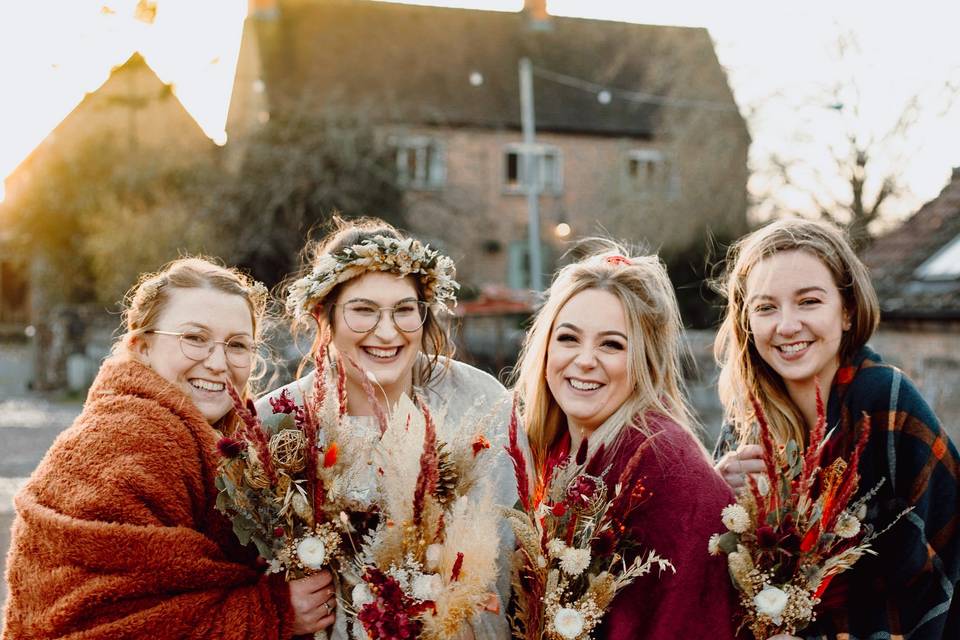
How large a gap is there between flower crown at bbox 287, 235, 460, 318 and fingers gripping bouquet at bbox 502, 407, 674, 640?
Answer: 1.28 metres

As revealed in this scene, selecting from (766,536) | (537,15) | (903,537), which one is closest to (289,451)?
(766,536)

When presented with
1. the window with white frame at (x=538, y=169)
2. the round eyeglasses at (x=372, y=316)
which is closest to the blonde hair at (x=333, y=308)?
the round eyeglasses at (x=372, y=316)

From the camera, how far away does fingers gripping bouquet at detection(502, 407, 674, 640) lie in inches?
94.2

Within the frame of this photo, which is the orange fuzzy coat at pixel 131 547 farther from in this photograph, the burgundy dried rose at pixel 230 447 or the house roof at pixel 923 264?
the house roof at pixel 923 264

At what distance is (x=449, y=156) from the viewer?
24.7 meters

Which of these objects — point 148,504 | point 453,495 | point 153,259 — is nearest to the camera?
point 453,495

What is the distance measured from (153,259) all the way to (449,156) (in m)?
9.38

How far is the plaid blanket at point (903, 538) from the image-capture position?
9.43 feet

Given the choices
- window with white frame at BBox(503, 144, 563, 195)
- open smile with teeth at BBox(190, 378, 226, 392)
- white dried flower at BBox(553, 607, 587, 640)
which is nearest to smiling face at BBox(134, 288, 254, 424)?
open smile with teeth at BBox(190, 378, 226, 392)

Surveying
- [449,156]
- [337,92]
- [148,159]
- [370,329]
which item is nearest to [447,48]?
[449,156]

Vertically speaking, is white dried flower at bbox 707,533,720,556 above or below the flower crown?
below

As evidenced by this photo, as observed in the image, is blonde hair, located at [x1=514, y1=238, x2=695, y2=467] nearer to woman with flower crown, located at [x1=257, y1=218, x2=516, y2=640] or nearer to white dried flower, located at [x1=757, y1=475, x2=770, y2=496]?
woman with flower crown, located at [x1=257, y1=218, x2=516, y2=640]

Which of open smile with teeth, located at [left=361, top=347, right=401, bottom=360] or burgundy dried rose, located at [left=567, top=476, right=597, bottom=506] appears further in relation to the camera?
open smile with teeth, located at [left=361, top=347, right=401, bottom=360]

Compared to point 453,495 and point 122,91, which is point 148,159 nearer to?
point 122,91
